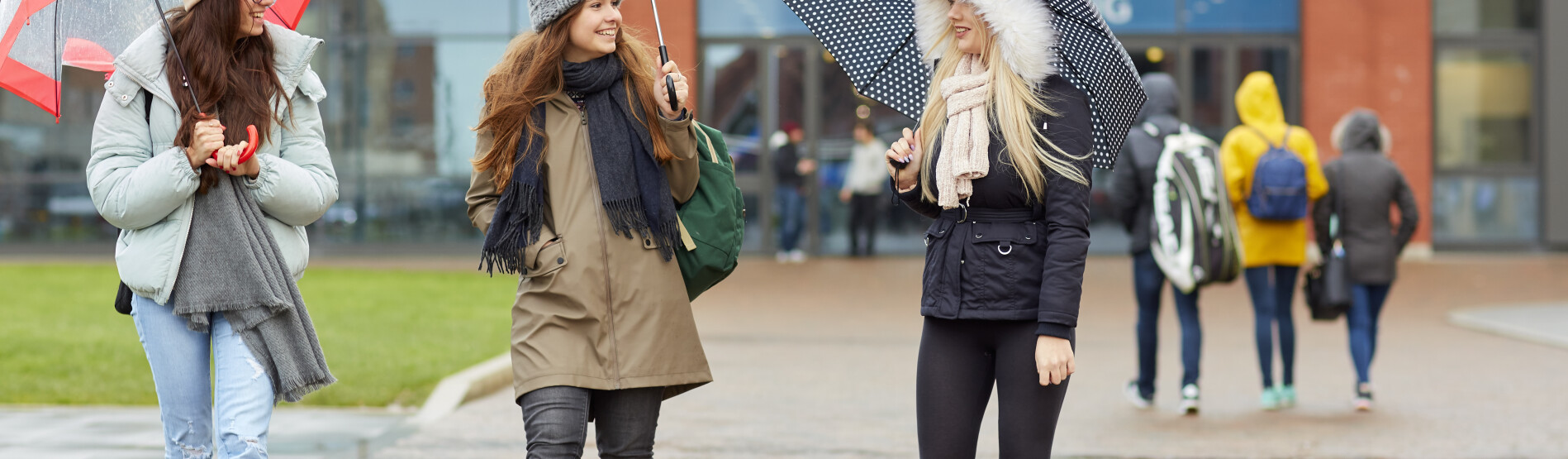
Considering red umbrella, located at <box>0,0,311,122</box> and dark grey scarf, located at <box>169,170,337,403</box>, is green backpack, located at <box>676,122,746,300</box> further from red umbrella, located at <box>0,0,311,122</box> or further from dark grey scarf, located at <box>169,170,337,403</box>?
red umbrella, located at <box>0,0,311,122</box>

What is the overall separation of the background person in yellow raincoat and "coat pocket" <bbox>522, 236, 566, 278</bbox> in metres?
4.76

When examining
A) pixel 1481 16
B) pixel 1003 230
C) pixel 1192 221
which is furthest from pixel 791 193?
pixel 1003 230

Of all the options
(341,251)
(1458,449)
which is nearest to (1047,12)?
(1458,449)

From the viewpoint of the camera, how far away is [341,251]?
18922mm

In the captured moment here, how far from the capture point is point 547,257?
A: 11.9ft

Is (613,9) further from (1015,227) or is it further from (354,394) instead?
(354,394)

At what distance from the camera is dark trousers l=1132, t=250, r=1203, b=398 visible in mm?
7227

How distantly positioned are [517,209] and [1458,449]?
4601 millimetres

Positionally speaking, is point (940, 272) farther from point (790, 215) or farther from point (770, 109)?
point (770, 109)

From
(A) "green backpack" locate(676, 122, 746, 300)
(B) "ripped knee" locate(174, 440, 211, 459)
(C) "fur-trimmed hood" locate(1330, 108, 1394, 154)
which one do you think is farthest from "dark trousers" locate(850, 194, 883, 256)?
(B) "ripped knee" locate(174, 440, 211, 459)

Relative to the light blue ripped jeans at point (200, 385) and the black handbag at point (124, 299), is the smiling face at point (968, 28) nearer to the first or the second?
the light blue ripped jeans at point (200, 385)

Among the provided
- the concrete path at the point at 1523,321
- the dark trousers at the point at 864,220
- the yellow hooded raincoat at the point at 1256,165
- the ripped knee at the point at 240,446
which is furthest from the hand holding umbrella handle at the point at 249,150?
the dark trousers at the point at 864,220

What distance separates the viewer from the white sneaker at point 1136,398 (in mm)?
7465

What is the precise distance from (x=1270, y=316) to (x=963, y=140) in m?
4.48
